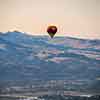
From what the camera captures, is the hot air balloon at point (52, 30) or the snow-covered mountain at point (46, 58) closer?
the snow-covered mountain at point (46, 58)

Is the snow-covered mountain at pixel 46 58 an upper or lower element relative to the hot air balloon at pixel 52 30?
lower

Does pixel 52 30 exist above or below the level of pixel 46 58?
above

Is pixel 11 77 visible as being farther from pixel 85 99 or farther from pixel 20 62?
pixel 85 99

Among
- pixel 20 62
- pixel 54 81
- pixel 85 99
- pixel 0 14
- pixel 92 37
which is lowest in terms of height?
pixel 85 99

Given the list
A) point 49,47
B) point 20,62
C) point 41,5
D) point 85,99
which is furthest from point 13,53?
point 85,99

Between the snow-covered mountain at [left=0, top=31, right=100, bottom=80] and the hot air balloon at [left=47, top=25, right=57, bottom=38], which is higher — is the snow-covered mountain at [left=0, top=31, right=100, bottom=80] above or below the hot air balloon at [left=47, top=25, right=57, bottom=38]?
below

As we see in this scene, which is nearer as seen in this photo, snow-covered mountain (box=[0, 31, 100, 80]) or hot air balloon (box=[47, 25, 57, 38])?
snow-covered mountain (box=[0, 31, 100, 80])

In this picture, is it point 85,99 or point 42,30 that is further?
point 42,30

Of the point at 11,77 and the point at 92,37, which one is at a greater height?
the point at 92,37
